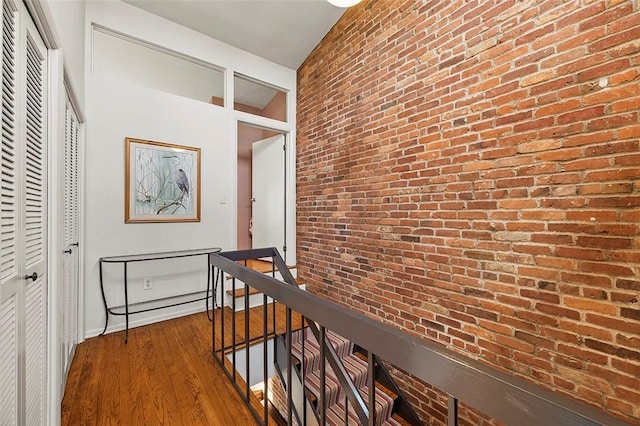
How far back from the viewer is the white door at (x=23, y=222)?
93cm

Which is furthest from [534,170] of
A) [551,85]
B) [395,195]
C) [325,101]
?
[325,101]

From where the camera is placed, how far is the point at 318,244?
346 centimetres

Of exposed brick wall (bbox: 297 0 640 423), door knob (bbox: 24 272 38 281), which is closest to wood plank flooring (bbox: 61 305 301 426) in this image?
door knob (bbox: 24 272 38 281)

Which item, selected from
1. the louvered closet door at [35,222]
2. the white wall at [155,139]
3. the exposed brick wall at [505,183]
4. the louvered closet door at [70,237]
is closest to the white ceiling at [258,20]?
the white wall at [155,139]

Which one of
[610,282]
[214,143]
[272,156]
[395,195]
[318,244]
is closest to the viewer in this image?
[610,282]

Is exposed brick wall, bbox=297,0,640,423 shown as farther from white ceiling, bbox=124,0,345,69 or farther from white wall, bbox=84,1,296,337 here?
white wall, bbox=84,1,296,337

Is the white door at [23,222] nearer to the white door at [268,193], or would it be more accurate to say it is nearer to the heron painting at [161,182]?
the heron painting at [161,182]

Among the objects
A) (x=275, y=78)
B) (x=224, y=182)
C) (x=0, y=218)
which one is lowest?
(x=0, y=218)

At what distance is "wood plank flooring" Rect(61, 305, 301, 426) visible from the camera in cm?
163

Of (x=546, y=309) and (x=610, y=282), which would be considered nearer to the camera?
(x=610, y=282)

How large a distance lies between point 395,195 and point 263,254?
51.4 inches

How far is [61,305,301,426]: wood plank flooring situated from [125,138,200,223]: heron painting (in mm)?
1153

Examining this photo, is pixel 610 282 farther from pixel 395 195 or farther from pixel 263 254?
pixel 263 254

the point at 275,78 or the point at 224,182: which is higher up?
the point at 275,78
